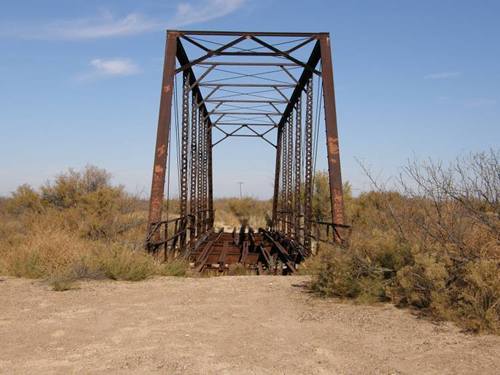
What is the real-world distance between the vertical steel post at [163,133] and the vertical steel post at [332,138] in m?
4.13

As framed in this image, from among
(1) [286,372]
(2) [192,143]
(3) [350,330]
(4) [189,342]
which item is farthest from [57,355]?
A: (2) [192,143]

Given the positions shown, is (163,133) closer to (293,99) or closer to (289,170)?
(293,99)

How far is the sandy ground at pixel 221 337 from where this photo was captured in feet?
16.5

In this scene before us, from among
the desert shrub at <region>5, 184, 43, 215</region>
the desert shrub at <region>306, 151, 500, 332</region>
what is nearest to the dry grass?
the desert shrub at <region>306, 151, 500, 332</region>

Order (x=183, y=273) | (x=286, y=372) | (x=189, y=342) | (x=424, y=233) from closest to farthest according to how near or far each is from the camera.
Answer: (x=286, y=372)
(x=189, y=342)
(x=424, y=233)
(x=183, y=273)

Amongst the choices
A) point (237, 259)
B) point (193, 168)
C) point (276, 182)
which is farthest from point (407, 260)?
point (276, 182)

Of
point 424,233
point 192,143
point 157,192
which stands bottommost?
point 424,233

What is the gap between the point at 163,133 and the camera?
13.4m

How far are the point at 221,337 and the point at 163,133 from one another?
8.28 meters

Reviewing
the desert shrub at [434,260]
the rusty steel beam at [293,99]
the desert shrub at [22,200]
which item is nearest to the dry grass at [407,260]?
the desert shrub at [434,260]

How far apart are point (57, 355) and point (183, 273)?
239 inches

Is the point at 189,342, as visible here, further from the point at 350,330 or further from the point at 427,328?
the point at 427,328

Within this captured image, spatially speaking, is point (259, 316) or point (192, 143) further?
point (192, 143)

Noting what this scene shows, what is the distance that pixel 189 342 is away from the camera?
228 inches
